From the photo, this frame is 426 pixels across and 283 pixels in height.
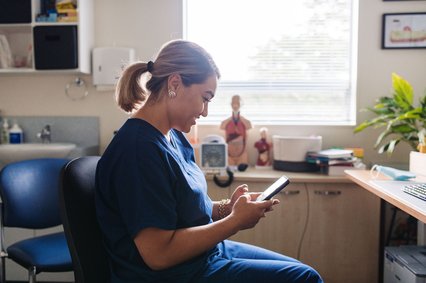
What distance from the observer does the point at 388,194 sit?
1601 millimetres

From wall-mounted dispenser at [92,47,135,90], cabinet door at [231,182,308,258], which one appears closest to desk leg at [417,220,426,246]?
cabinet door at [231,182,308,258]

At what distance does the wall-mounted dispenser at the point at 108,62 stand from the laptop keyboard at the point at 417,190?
1.91m

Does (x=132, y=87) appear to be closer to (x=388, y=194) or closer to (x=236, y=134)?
(x=388, y=194)

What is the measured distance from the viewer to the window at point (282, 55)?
116 inches

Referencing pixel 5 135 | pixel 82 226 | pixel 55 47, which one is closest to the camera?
pixel 82 226

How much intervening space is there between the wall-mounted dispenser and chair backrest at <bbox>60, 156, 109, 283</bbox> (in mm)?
1701

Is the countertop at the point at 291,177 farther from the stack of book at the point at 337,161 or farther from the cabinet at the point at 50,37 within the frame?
the cabinet at the point at 50,37

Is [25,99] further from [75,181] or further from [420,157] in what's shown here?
[420,157]

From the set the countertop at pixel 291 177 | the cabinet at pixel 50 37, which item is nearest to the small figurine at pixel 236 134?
the countertop at pixel 291 177

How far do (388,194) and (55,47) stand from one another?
2.14m

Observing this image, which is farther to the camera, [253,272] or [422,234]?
[422,234]

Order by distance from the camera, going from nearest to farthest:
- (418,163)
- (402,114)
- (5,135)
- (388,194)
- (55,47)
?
(388,194), (418,163), (402,114), (55,47), (5,135)

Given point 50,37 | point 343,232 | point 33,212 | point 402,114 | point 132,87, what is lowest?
point 343,232

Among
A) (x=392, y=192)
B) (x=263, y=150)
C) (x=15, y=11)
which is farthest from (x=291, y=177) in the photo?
(x=15, y=11)
